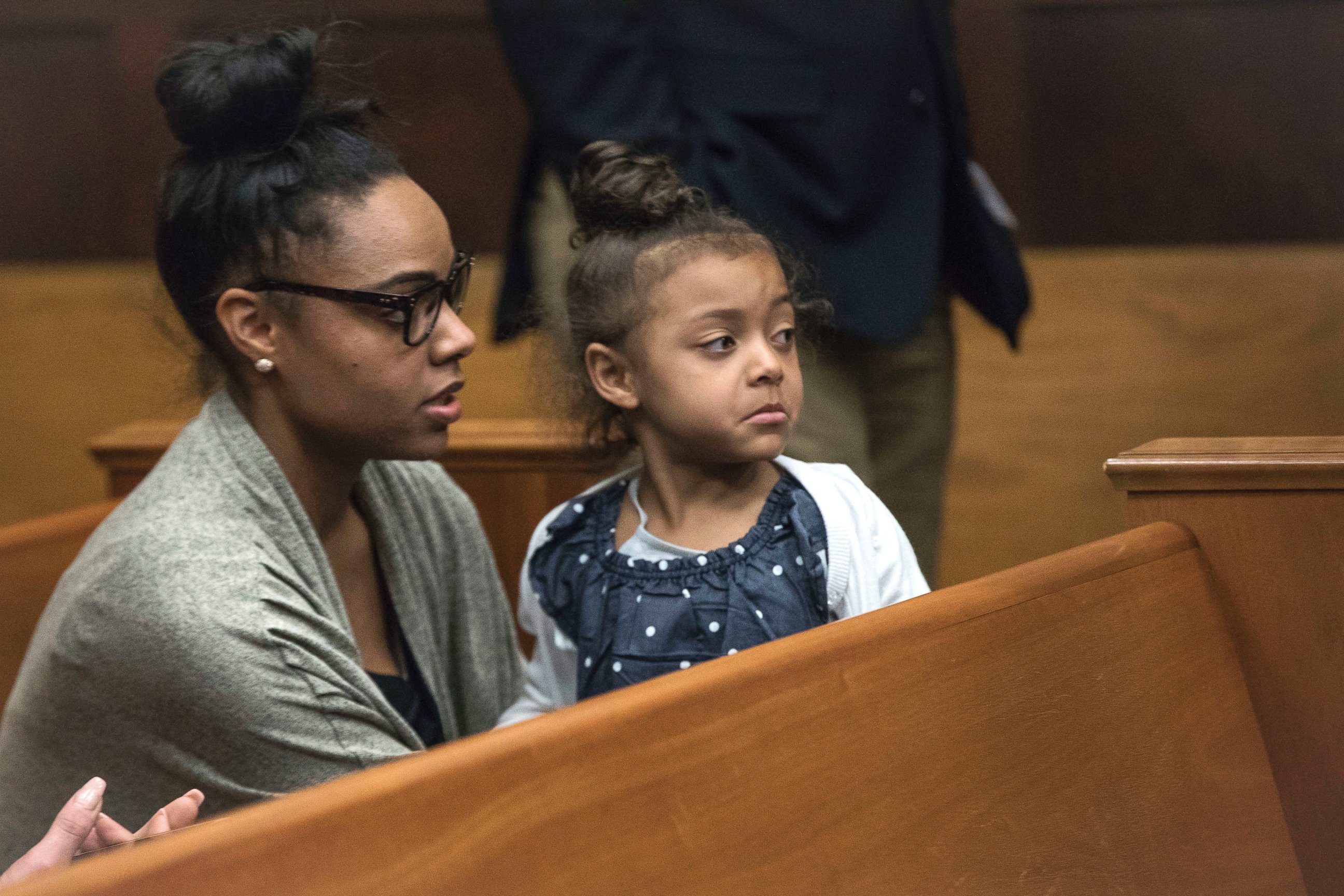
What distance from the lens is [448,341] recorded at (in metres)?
1.48

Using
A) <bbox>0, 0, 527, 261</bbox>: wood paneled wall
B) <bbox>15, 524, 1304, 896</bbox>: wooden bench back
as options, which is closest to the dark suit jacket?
<bbox>15, 524, 1304, 896</bbox>: wooden bench back

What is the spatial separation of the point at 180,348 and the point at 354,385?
0.26 meters

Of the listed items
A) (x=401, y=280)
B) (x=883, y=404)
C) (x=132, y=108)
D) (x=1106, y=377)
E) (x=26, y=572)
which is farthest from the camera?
(x=132, y=108)

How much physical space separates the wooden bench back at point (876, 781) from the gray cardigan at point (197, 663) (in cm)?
56

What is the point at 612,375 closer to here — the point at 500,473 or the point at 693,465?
the point at 693,465

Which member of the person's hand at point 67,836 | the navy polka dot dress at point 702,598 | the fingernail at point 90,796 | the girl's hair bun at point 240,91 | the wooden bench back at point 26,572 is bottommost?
the wooden bench back at point 26,572

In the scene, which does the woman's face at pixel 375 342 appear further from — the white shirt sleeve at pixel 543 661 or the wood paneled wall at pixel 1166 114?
the wood paneled wall at pixel 1166 114

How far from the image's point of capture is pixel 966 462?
3.31 metres

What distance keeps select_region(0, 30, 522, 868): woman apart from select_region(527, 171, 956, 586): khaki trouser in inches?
18.9

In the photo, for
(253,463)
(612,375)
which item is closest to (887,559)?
(612,375)

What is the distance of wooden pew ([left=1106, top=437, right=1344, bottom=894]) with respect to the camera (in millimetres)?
1377

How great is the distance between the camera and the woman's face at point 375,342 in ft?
4.78

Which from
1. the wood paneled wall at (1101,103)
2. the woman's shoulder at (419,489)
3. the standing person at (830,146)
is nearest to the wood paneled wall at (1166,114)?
the wood paneled wall at (1101,103)

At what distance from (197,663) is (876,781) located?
2.26 feet
